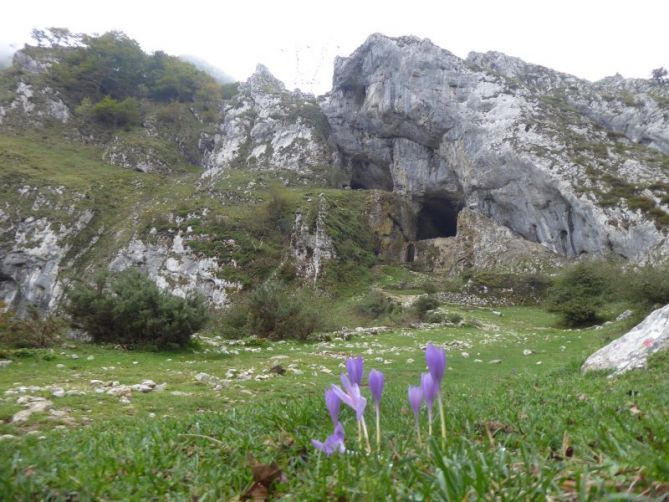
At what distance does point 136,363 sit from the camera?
10.0 m

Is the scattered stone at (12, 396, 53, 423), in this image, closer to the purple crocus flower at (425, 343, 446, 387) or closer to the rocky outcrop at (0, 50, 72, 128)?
the purple crocus flower at (425, 343, 446, 387)

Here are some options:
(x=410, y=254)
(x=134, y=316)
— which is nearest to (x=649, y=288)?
(x=134, y=316)

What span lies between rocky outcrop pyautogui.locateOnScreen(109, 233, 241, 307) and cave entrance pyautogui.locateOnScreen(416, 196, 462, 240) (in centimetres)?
2835

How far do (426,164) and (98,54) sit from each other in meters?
59.6

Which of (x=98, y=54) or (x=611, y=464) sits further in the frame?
(x=98, y=54)

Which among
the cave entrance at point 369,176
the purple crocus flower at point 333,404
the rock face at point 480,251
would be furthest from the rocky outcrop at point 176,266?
the purple crocus flower at point 333,404

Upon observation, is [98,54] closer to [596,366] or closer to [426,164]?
[426,164]

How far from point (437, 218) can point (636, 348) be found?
178ft

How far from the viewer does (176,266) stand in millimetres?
35125

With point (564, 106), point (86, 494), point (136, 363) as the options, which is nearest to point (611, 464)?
point (86, 494)

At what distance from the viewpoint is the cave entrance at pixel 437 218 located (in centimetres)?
5519

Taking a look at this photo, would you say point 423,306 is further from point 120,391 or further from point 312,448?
point 312,448

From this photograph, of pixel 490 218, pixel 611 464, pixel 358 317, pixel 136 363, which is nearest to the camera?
pixel 611 464

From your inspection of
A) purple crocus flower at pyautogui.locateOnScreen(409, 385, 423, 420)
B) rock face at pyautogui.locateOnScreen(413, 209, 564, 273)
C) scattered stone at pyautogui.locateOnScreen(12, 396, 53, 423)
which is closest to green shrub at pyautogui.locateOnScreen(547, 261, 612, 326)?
rock face at pyautogui.locateOnScreen(413, 209, 564, 273)
